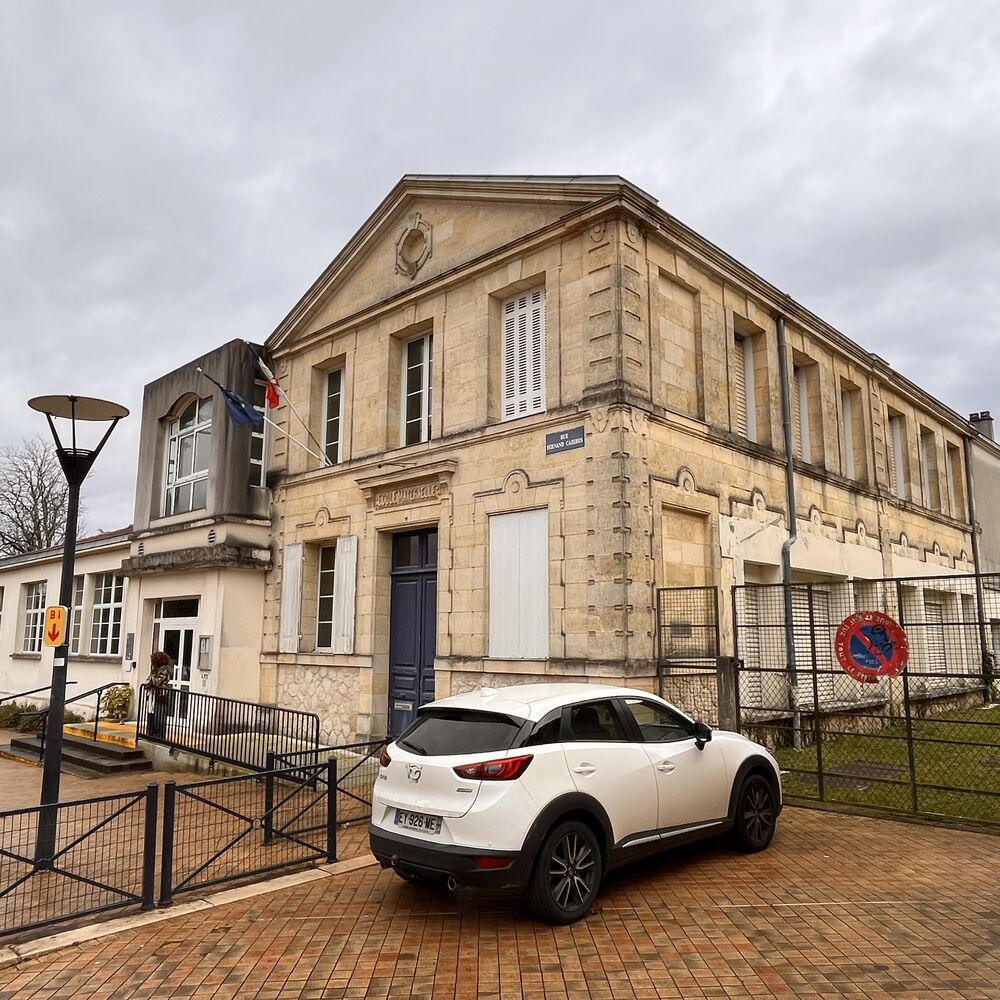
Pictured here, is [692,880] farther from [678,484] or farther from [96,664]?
[96,664]

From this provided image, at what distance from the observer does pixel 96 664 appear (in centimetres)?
2020

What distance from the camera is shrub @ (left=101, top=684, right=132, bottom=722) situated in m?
17.5

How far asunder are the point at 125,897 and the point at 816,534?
41.2 ft

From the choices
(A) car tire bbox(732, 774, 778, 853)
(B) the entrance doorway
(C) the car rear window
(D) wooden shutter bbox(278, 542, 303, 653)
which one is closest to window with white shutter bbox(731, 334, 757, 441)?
(A) car tire bbox(732, 774, 778, 853)

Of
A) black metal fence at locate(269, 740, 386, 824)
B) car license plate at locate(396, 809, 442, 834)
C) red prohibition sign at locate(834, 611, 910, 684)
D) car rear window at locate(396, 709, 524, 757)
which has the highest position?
red prohibition sign at locate(834, 611, 910, 684)

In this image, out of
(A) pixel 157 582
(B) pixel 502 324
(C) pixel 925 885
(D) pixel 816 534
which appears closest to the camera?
(C) pixel 925 885

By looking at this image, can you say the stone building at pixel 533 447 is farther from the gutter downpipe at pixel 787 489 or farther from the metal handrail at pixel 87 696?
the metal handrail at pixel 87 696

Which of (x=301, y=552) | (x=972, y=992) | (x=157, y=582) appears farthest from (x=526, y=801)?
(x=157, y=582)

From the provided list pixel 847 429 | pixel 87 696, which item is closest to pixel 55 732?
pixel 87 696

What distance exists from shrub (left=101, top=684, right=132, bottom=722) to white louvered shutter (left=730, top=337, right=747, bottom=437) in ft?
44.7

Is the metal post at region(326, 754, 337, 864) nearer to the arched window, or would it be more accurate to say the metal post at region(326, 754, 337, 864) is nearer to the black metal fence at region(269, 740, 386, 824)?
the black metal fence at region(269, 740, 386, 824)

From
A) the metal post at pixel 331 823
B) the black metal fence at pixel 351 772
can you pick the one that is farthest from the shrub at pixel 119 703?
the metal post at pixel 331 823

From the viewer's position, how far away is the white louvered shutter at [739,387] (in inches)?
541

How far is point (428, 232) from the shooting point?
1480cm
